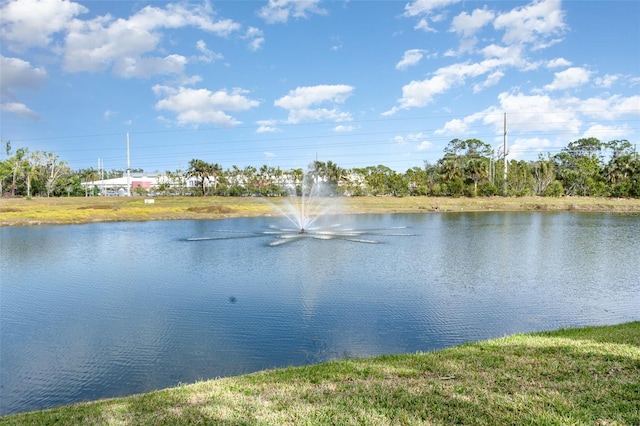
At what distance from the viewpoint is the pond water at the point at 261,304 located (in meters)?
10.2

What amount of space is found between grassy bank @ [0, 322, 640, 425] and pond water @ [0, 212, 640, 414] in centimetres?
247

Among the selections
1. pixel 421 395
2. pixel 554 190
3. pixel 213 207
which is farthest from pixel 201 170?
pixel 421 395

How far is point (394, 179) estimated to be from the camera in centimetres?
8881

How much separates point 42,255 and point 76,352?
63.3 ft

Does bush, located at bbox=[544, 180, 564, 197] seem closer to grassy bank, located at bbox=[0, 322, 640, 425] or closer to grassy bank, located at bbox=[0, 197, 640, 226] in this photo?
grassy bank, located at bbox=[0, 197, 640, 226]

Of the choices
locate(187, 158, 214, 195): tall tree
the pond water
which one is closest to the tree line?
locate(187, 158, 214, 195): tall tree

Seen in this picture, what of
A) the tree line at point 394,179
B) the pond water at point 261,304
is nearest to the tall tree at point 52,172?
the tree line at point 394,179

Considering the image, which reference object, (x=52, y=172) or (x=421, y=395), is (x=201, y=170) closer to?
(x=52, y=172)

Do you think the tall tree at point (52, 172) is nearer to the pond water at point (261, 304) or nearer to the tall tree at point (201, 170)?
the tall tree at point (201, 170)

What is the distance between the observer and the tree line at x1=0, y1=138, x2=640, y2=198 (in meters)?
83.9

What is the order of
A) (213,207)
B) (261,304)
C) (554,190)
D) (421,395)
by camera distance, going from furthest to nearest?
1. (554,190)
2. (213,207)
3. (261,304)
4. (421,395)

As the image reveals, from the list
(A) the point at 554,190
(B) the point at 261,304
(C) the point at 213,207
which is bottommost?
(B) the point at 261,304

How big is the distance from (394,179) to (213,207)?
40.1 metres

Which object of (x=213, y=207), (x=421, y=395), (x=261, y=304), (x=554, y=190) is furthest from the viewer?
(x=554, y=190)
